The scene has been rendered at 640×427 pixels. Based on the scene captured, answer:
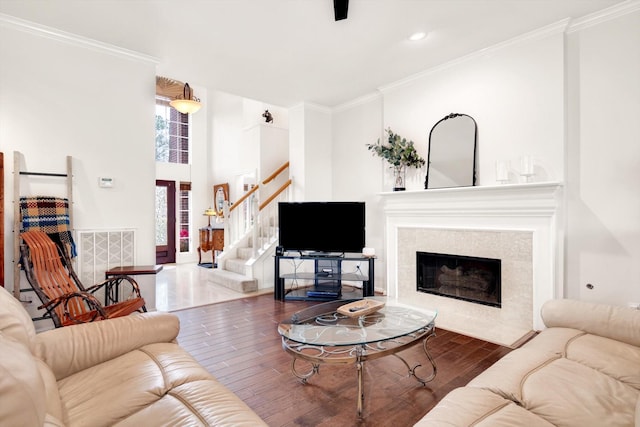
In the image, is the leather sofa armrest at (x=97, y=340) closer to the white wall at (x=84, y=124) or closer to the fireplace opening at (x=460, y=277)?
the white wall at (x=84, y=124)

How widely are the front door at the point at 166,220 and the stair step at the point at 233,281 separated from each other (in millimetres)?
3159

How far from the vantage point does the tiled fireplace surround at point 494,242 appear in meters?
3.15

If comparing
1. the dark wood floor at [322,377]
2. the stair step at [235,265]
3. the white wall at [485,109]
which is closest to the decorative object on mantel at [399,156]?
the white wall at [485,109]

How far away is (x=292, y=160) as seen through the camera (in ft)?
18.5

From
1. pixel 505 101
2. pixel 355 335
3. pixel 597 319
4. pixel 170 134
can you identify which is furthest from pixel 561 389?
pixel 170 134

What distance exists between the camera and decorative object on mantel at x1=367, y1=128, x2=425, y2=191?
4.32m

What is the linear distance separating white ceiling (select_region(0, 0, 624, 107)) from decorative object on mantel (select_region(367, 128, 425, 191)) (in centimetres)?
87

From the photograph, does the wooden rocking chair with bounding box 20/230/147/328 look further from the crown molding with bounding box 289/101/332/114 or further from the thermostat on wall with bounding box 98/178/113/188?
the crown molding with bounding box 289/101/332/114

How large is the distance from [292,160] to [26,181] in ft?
11.4

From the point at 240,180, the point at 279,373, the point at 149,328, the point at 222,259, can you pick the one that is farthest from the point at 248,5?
the point at 240,180

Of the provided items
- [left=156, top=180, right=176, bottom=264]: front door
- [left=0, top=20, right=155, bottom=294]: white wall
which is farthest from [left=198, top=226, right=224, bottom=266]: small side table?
[left=0, top=20, right=155, bottom=294]: white wall

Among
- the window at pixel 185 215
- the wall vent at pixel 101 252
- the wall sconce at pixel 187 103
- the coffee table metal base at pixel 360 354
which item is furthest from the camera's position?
the window at pixel 185 215

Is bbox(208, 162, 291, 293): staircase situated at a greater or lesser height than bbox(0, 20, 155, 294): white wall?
lesser

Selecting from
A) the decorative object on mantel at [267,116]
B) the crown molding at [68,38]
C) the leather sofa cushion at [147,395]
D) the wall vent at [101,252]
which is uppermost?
the decorative object on mantel at [267,116]
